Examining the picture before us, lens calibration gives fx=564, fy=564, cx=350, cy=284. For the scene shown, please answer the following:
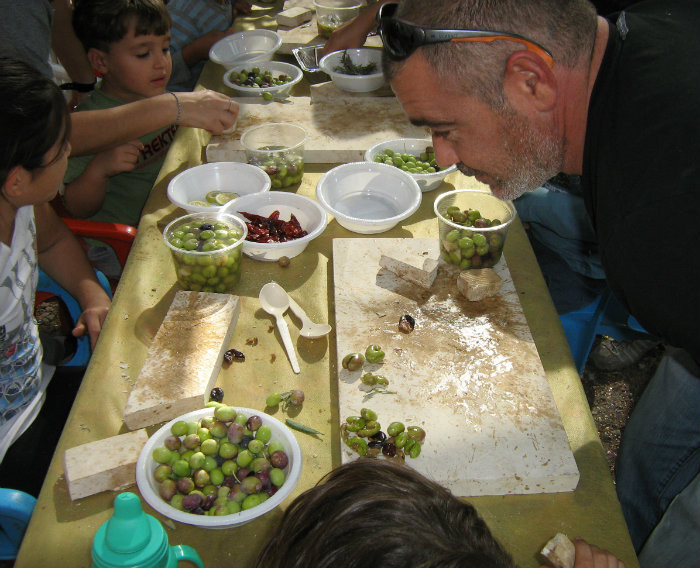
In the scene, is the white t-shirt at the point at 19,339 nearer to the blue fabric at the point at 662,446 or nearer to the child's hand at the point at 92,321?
the child's hand at the point at 92,321

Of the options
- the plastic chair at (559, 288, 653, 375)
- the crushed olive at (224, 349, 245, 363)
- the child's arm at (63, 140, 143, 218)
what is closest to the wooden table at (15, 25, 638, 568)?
the crushed olive at (224, 349, 245, 363)

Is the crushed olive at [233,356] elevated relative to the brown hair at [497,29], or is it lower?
lower

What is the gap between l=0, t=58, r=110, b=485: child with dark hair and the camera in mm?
1804

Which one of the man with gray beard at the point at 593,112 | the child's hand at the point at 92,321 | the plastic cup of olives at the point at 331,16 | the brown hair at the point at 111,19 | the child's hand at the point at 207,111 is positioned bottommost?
the child's hand at the point at 92,321

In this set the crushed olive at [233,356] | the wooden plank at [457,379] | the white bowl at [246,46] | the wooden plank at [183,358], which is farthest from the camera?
the white bowl at [246,46]

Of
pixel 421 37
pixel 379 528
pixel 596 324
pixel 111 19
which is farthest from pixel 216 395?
pixel 111 19

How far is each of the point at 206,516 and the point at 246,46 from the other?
3.20 metres

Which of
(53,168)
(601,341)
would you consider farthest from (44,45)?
(601,341)

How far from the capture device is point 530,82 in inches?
57.8

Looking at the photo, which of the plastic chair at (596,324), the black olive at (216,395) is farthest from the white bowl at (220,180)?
the plastic chair at (596,324)

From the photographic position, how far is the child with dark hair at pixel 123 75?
280 cm

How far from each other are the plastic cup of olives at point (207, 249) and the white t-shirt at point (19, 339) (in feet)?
1.83

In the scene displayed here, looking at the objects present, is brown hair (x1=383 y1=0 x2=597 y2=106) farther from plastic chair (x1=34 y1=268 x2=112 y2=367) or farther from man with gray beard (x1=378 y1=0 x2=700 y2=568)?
plastic chair (x1=34 y1=268 x2=112 y2=367)

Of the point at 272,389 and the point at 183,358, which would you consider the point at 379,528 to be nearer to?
the point at 272,389
